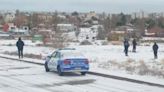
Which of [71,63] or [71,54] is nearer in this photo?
[71,63]

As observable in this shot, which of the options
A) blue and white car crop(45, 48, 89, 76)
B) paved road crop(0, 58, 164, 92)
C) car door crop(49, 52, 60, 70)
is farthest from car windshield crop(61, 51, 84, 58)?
paved road crop(0, 58, 164, 92)

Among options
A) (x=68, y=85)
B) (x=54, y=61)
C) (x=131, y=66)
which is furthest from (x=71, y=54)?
(x=131, y=66)

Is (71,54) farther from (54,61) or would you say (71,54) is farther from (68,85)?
(68,85)

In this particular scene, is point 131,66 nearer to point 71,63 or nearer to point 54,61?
point 54,61

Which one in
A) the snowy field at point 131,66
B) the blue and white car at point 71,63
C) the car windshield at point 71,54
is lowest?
the snowy field at point 131,66

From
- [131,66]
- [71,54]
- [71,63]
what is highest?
[71,54]

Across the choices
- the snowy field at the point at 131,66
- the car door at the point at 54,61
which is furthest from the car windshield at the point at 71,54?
the snowy field at the point at 131,66

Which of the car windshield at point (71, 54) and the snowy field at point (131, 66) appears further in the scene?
the car windshield at point (71, 54)

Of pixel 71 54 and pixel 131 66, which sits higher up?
pixel 71 54

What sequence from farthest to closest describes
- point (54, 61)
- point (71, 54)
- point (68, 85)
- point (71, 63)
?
point (54, 61)
point (71, 54)
point (71, 63)
point (68, 85)

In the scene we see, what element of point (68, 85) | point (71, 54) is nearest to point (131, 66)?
point (71, 54)

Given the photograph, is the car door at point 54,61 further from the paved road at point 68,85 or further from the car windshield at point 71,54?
the paved road at point 68,85

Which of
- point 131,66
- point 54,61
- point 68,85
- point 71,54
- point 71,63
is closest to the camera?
point 68,85

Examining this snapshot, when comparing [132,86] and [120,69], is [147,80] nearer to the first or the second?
[132,86]
